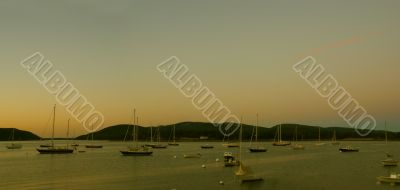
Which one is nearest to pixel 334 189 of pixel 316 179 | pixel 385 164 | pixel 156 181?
pixel 316 179

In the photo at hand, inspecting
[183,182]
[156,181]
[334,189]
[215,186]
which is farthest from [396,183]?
[156,181]

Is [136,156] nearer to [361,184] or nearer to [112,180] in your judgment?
[112,180]

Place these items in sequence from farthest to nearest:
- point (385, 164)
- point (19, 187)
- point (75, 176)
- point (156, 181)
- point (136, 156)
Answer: point (136, 156) < point (385, 164) < point (75, 176) < point (156, 181) < point (19, 187)

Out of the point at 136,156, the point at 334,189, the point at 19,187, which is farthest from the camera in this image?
the point at 136,156

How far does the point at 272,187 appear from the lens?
46844 millimetres

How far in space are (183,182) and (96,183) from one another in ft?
32.5

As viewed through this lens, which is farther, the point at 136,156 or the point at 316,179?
the point at 136,156

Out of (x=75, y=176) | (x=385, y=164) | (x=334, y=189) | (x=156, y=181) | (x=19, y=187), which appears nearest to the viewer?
(x=334, y=189)

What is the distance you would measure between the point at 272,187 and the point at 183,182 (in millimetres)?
10646

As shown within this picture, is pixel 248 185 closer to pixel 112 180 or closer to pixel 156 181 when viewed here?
pixel 156 181

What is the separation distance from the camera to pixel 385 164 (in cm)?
7981

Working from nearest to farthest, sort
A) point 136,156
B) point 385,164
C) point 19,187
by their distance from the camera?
point 19,187 → point 385,164 → point 136,156

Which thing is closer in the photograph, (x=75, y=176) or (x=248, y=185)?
(x=248, y=185)

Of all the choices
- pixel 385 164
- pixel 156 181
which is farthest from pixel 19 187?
pixel 385 164
